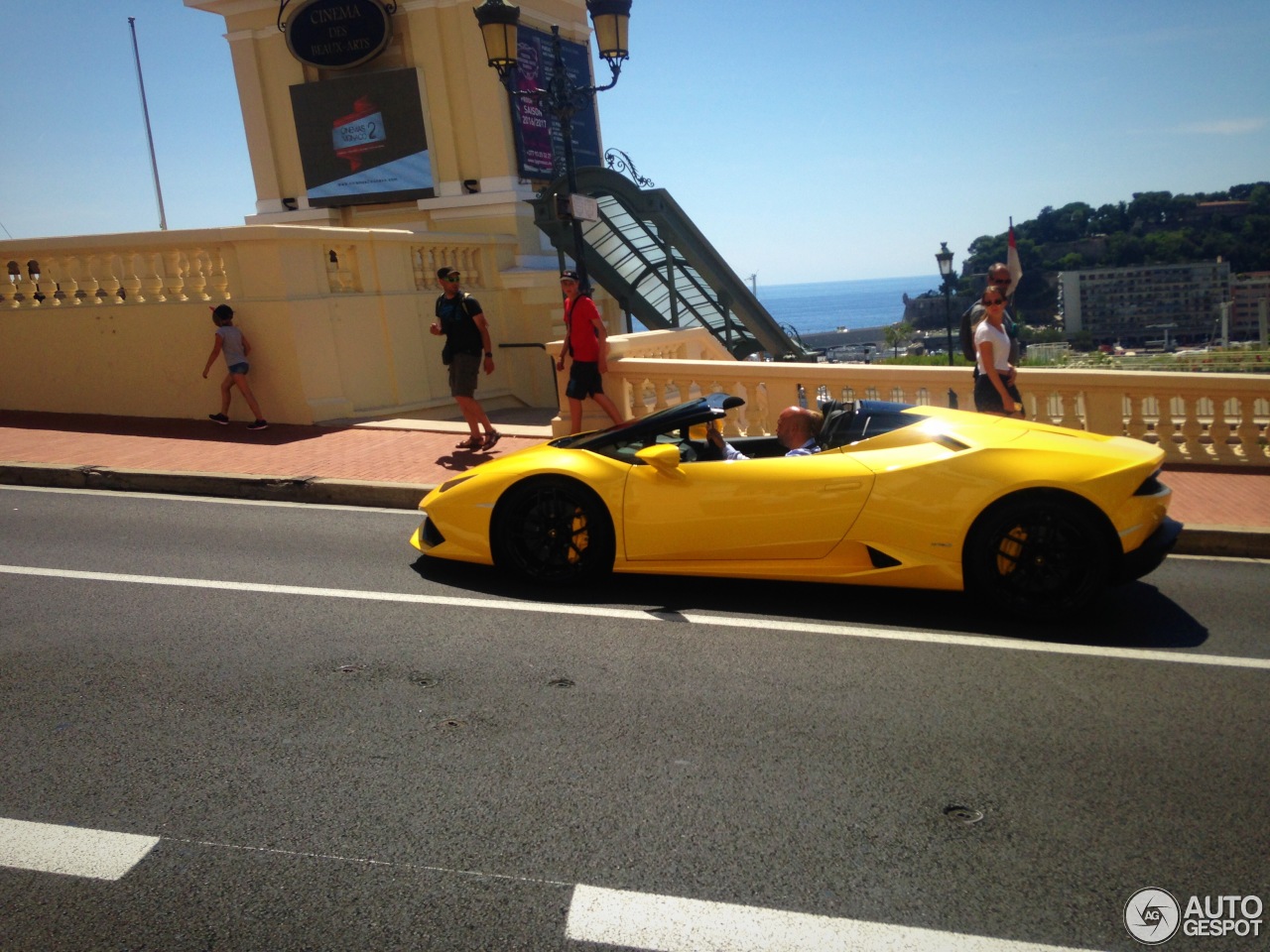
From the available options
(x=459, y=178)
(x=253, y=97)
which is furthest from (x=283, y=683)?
(x=253, y=97)

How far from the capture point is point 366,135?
18.0 meters

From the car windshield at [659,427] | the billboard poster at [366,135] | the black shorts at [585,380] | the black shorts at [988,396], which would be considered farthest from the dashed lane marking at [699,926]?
the billboard poster at [366,135]

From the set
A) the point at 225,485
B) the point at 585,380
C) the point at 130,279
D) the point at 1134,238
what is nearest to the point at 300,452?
the point at 225,485

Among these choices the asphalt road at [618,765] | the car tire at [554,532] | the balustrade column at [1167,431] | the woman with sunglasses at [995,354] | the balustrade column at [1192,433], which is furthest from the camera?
the balustrade column at [1167,431]

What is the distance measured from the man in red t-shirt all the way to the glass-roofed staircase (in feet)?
27.7

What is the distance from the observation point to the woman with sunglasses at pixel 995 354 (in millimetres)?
7668

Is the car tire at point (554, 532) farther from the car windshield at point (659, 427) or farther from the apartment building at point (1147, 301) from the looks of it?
the apartment building at point (1147, 301)

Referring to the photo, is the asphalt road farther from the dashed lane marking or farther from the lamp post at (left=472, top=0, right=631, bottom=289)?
the lamp post at (left=472, top=0, right=631, bottom=289)

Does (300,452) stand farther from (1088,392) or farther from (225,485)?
(1088,392)

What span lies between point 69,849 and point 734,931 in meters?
2.11

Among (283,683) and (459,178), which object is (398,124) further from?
(283,683)

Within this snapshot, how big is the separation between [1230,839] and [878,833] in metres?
1.10

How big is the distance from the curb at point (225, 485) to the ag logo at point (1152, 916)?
635 cm

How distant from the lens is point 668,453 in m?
5.66
